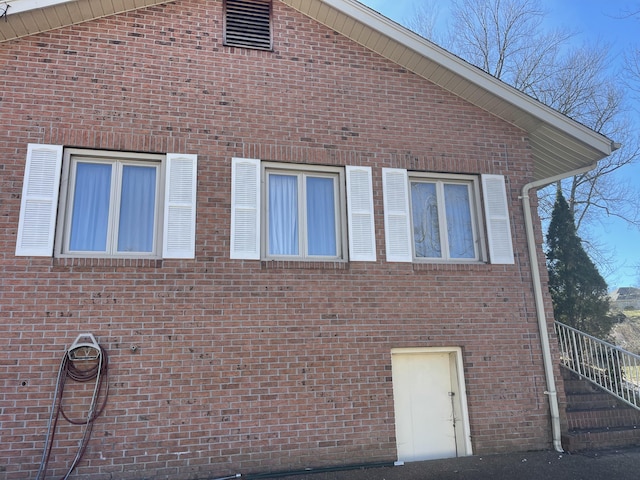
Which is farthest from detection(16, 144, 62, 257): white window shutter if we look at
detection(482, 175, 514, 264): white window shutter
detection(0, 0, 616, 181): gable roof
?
detection(482, 175, 514, 264): white window shutter

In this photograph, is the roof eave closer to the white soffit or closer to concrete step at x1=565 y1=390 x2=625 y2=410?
the white soffit

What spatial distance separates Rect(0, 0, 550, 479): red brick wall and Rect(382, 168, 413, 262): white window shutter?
0.16m

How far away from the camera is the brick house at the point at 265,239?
545 cm

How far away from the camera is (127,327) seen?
5.54 metres

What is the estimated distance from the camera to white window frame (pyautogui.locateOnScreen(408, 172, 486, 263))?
6.92m

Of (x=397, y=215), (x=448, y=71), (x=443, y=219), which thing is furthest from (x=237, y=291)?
(x=448, y=71)

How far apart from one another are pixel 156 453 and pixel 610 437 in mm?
6170

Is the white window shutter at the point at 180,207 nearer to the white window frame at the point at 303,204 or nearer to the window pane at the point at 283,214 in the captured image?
the white window frame at the point at 303,204

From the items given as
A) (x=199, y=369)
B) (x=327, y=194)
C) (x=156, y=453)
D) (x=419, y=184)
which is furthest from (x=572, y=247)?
(x=156, y=453)

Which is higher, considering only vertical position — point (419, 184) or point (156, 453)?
point (419, 184)

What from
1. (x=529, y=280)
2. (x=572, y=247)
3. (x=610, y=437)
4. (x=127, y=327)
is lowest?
(x=610, y=437)

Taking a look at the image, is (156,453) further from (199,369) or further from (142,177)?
(142,177)

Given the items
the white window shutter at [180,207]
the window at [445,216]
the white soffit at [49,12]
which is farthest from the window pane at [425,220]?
the white soffit at [49,12]

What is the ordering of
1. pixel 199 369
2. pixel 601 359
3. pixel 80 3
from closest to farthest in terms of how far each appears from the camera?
pixel 199 369 → pixel 80 3 → pixel 601 359
